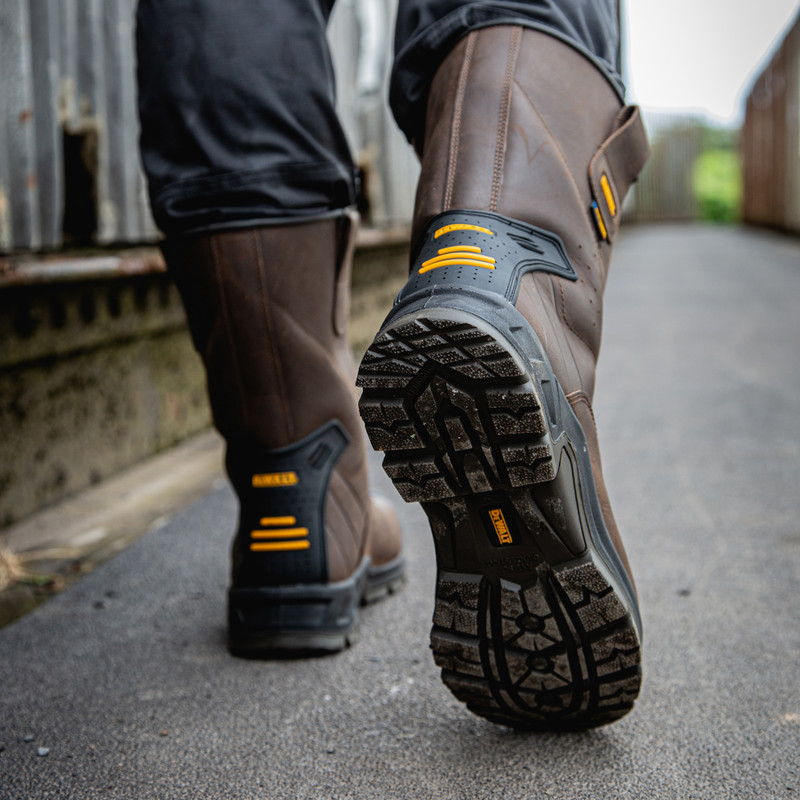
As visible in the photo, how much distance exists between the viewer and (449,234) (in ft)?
2.66

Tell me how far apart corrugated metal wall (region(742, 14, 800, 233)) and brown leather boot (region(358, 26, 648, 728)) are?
39.7ft

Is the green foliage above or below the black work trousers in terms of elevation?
below

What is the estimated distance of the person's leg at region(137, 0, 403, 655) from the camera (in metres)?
1.05

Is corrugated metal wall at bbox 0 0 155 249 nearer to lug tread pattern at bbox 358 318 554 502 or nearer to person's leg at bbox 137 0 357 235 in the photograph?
person's leg at bbox 137 0 357 235

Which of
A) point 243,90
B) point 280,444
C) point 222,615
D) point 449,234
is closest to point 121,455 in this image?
point 222,615

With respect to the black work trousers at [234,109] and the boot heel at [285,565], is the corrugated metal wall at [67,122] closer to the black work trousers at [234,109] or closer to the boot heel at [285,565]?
the black work trousers at [234,109]

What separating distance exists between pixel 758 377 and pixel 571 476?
2362 mm

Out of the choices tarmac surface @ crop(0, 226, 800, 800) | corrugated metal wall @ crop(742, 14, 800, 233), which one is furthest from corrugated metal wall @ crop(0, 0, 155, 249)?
corrugated metal wall @ crop(742, 14, 800, 233)

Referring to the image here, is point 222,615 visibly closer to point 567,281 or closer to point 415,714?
point 415,714

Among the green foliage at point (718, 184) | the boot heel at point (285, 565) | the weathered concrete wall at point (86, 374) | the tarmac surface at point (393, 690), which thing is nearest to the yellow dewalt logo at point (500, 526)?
the tarmac surface at point (393, 690)

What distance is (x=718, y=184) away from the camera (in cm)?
2392

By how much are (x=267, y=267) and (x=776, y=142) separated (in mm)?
15352

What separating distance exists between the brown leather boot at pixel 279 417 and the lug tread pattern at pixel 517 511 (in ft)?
1.08

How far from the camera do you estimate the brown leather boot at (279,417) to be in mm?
1081
